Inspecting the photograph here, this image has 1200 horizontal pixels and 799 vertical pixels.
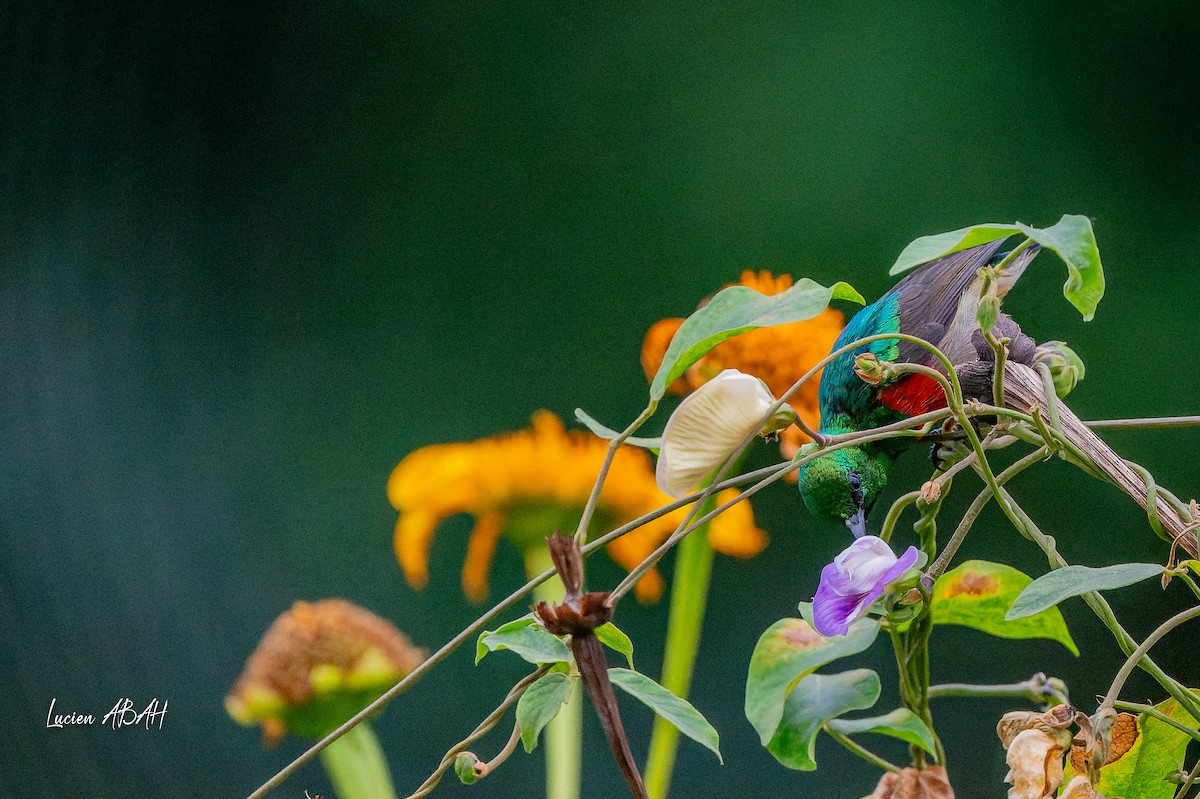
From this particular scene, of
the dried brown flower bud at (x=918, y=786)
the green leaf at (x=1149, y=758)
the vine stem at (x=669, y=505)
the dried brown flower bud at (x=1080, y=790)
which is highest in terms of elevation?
the vine stem at (x=669, y=505)

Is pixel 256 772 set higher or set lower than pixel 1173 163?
lower

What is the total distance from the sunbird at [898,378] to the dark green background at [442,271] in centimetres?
15

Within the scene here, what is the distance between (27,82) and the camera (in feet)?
2.68

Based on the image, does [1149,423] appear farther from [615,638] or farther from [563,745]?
[563,745]

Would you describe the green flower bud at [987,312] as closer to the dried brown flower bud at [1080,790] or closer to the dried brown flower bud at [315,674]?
the dried brown flower bud at [1080,790]

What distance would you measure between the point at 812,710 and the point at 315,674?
0.34m

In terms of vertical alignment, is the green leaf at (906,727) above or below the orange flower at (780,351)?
below

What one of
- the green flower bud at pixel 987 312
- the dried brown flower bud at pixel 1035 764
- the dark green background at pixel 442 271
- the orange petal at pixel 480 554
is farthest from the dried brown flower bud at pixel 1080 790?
the dark green background at pixel 442 271

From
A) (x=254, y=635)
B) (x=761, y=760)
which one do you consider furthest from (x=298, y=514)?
(x=761, y=760)

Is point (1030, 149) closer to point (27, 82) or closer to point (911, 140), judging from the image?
point (911, 140)

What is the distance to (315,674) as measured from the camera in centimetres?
55

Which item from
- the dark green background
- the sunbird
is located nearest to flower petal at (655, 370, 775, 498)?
the sunbird

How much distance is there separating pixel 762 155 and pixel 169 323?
23.2 inches

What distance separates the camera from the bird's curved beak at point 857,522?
0.75 m
